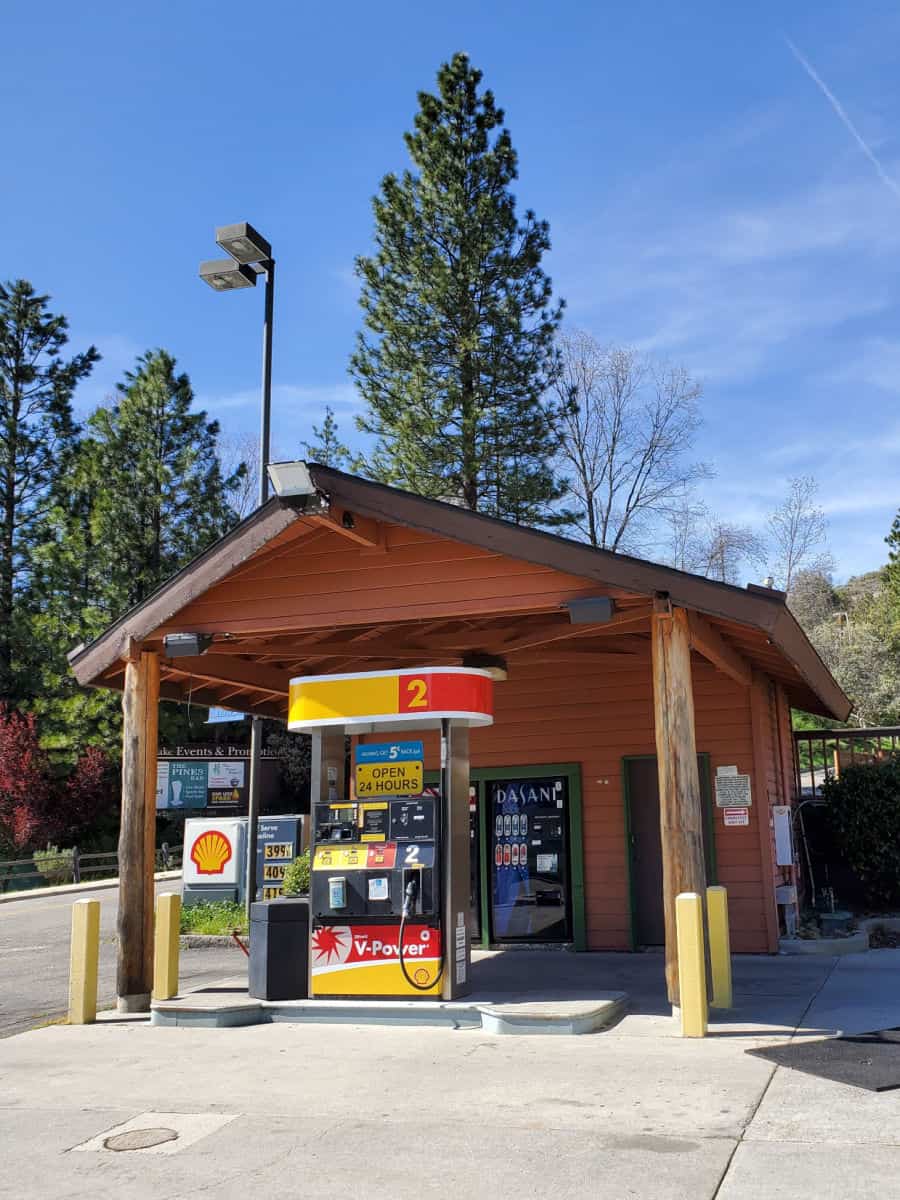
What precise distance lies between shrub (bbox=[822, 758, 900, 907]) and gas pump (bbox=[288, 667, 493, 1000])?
652 centimetres

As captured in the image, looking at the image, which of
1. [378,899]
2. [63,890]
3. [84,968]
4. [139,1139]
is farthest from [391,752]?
[63,890]

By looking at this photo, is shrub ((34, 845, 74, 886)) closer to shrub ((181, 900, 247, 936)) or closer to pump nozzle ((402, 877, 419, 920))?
shrub ((181, 900, 247, 936))

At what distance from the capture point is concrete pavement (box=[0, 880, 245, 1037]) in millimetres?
11203

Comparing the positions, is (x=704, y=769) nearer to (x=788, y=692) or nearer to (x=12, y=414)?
(x=788, y=692)

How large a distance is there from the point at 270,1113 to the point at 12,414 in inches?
1463

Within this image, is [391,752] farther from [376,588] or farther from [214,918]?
[214,918]

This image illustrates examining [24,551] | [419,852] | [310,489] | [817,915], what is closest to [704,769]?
[817,915]

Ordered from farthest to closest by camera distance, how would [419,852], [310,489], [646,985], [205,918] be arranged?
[205,918]
[646,985]
[419,852]
[310,489]

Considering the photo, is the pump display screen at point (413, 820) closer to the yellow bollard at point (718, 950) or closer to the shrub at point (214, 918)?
the yellow bollard at point (718, 950)

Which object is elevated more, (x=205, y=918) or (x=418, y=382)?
(x=418, y=382)

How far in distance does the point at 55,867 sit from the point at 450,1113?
86.9ft

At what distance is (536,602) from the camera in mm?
8906

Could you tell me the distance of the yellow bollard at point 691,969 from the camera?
788 cm

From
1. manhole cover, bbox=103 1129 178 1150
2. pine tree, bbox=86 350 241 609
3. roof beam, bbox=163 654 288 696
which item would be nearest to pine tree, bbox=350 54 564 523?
pine tree, bbox=86 350 241 609
